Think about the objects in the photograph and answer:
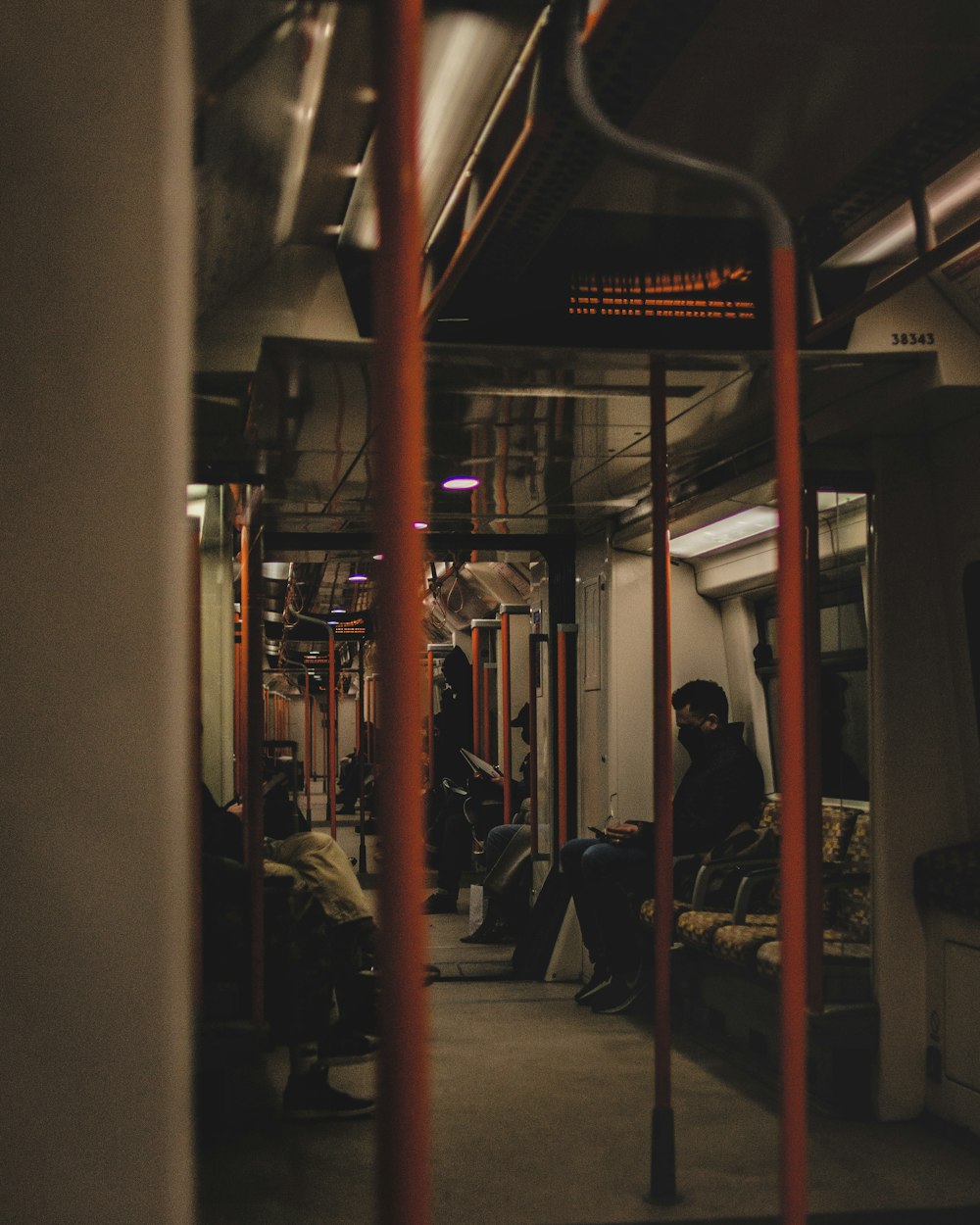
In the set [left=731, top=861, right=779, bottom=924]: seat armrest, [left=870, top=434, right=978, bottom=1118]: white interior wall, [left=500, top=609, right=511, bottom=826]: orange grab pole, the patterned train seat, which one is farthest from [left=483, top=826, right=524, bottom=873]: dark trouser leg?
[left=870, top=434, right=978, bottom=1118]: white interior wall

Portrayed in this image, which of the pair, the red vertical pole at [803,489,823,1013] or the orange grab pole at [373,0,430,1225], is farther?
the red vertical pole at [803,489,823,1013]

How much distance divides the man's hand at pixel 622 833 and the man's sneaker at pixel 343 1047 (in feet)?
7.34

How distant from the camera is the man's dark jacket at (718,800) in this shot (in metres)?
6.70

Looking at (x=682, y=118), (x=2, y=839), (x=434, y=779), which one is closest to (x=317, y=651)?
(x=434, y=779)

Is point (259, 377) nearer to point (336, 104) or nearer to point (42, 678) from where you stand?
point (336, 104)

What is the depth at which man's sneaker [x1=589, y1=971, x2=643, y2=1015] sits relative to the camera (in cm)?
669

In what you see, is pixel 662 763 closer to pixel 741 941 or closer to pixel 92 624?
pixel 741 941

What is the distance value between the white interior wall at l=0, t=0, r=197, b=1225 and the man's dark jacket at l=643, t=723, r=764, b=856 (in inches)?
220

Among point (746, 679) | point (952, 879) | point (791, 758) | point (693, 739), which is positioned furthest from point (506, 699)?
point (791, 758)

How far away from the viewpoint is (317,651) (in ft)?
74.9

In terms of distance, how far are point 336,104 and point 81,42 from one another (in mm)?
1627

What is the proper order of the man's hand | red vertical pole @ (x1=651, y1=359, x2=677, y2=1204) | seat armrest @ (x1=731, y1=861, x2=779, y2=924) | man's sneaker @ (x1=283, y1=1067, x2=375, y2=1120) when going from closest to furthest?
red vertical pole @ (x1=651, y1=359, x2=677, y2=1204), man's sneaker @ (x1=283, y1=1067, x2=375, y2=1120), seat armrest @ (x1=731, y1=861, x2=779, y2=924), the man's hand

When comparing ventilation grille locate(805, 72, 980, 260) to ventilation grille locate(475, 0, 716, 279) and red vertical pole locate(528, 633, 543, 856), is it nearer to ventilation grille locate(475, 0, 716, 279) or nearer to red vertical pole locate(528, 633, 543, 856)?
ventilation grille locate(475, 0, 716, 279)

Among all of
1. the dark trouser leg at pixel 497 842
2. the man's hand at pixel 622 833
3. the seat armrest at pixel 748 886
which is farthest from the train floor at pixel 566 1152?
the dark trouser leg at pixel 497 842
